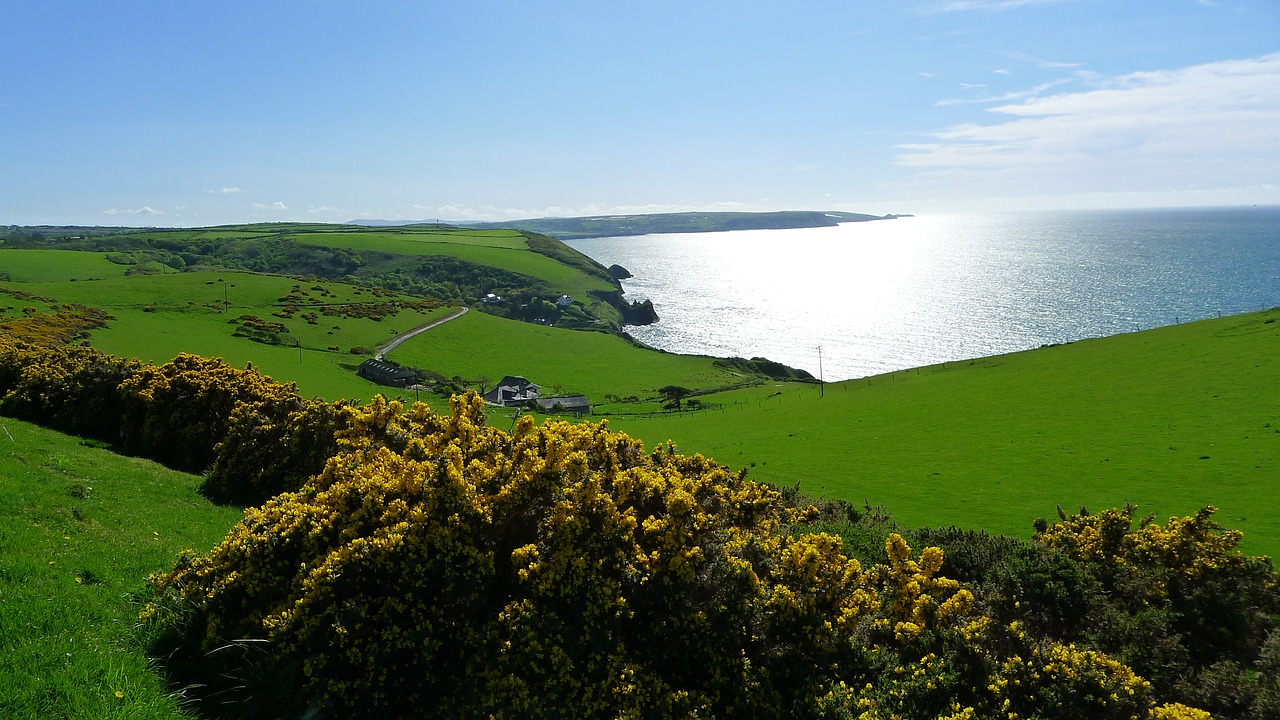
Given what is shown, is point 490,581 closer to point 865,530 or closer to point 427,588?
point 427,588

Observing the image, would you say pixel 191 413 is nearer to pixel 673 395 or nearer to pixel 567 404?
pixel 567 404

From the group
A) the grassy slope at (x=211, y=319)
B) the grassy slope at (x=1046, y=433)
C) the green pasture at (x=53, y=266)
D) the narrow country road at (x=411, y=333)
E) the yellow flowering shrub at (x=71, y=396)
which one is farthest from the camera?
the green pasture at (x=53, y=266)

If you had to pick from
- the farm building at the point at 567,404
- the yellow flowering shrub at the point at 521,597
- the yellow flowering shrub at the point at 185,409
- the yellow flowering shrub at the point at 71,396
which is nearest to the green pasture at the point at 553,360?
the farm building at the point at 567,404

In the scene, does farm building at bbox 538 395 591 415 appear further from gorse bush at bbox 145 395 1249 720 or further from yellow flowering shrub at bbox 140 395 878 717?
gorse bush at bbox 145 395 1249 720

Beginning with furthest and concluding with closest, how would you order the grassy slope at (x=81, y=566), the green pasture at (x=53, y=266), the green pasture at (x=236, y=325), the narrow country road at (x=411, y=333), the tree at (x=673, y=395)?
the green pasture at (x=53, y=266) < the narrow country road at (x=411, y=333) < the tree at (x=673, y=395) < the green pasture at (x=236, y=325) < the grassy slope at (x=81, y=566)

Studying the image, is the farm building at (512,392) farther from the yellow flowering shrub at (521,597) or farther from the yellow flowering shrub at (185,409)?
the yellow flowering shrub at (521,597)

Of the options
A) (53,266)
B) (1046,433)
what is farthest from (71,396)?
(53,266)

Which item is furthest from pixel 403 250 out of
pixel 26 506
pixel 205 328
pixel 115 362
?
pixel 26 506
